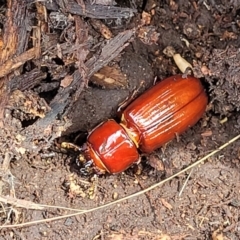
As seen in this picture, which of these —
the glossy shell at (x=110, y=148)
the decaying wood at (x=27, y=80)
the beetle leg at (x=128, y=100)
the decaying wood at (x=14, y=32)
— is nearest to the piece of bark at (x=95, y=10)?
the decaying wood at (x=14, y=32)

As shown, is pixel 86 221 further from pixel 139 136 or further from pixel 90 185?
pixel 139 136

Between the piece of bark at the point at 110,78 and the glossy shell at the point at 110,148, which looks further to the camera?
the glossy shell at the point at 110,148

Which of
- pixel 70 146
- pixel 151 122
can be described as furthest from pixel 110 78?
pixel 70 146

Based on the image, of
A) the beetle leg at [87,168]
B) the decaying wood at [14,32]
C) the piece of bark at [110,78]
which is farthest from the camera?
the beetle leg at [87,168]

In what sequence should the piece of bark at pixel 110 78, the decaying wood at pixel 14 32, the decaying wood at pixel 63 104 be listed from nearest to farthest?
the decaying wood at pixel 14 32 → the decaying wood at pixel 63 104 → the piece of bark at pixel 110 78

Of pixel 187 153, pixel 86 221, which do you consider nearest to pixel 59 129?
pixel 86 221

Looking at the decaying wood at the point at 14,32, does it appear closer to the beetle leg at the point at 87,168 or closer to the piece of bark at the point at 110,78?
the piece of bark at the point at 110,78
